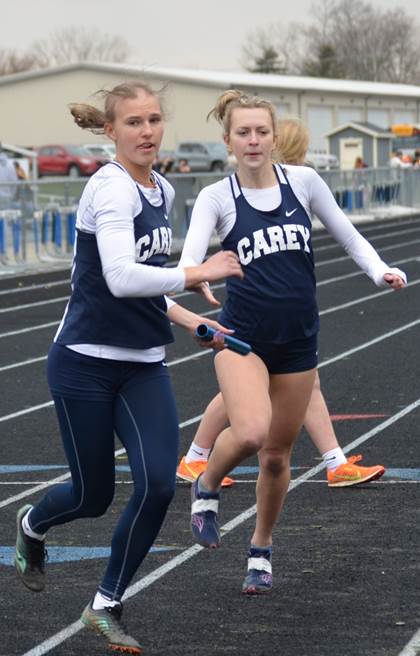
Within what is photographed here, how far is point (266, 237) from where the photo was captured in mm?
5844

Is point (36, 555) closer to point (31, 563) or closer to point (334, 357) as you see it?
point (31, 563)

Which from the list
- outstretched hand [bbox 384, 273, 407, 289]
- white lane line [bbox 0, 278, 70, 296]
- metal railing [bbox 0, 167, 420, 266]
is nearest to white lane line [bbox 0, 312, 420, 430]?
outstretched hand [bbox 384, 273, 407, 289]

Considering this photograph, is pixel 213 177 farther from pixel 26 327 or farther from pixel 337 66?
pixel 337 66

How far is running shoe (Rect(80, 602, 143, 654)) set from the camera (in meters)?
5.19

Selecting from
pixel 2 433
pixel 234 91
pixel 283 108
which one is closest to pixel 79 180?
pixel 2 433

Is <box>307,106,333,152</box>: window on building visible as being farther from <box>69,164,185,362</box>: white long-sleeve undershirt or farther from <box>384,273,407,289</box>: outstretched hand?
<box>69,164,185,362</box>: white long-sleeve undershirt

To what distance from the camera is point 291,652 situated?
527 cm

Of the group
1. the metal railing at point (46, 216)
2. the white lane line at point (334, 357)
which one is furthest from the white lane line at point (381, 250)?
the white lane line at point (334, 357)

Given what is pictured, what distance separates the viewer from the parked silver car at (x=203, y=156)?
6253 centimetres

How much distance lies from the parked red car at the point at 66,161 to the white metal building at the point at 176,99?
15.7 metres

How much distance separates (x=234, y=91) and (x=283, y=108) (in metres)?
73.2

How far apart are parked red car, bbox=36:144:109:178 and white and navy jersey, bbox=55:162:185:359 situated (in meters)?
55.2

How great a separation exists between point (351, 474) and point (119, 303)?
326 cm

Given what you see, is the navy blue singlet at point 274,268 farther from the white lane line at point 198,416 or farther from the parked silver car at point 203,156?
the parked silver car at point 203,156
